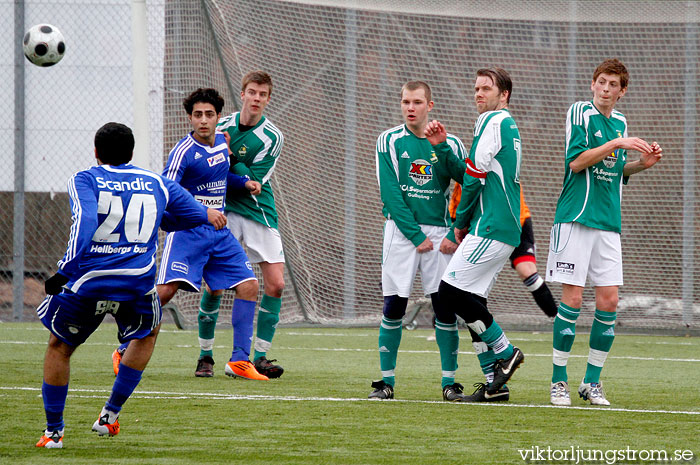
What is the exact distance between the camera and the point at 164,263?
274 inches

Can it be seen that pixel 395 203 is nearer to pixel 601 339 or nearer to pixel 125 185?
pixel 601 339

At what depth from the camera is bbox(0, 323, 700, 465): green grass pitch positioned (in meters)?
4.17

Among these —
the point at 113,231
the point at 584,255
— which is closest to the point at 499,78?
the point at 584,255

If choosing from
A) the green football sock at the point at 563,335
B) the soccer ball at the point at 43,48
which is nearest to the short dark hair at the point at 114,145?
the green football sock at the point at 563,335

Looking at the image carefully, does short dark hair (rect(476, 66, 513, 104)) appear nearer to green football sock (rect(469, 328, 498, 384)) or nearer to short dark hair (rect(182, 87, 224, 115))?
green football sock (rect(469, 328, 498, 384))

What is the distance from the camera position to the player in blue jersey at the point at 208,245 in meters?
6.93

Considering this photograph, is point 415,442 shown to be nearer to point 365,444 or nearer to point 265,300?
point 365,444

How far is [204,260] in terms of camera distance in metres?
7.00

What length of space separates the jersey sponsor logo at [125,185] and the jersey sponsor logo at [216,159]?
2.56 metres

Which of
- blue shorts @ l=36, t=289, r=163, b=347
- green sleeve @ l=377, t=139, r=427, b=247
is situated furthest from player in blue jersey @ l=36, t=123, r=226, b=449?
green sleeve @ l=377, t=139, r=427, b=247

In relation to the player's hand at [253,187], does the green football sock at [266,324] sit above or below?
below

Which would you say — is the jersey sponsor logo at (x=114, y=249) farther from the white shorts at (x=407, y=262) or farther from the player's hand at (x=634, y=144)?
the player's hand at (x=634, y=144)

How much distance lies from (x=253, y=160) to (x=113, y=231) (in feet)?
10.7

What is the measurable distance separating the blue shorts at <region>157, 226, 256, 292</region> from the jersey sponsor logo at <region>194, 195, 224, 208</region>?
17 centimetres
